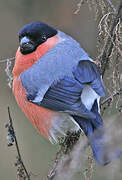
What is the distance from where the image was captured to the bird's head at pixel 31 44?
2.92 meters

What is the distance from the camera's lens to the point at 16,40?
4895mm

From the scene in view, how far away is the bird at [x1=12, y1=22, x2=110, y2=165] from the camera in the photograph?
2.47 metres

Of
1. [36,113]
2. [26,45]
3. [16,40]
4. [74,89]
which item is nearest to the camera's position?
[74,89]

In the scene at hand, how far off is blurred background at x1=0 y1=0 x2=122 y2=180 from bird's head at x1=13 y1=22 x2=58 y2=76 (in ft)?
5.03

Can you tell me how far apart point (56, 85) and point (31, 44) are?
0.51 meters

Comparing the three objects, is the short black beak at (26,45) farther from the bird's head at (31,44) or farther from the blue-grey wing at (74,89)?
the blue-grey wing at (74,89)

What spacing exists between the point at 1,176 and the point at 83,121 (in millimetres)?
2496

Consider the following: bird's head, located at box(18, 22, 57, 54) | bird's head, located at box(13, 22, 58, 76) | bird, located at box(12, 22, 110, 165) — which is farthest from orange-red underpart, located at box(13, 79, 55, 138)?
bird's head, located at box(18, 22, 57, 54)

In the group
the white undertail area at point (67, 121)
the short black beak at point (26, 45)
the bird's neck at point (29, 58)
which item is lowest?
the white undertail area at point (67, 121)

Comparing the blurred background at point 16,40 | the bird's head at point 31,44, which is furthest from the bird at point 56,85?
the blurred background at point 16,40

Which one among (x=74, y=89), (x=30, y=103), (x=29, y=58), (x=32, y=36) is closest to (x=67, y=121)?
(x=74, y=89)

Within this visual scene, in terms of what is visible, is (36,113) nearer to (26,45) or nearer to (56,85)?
(56,85)

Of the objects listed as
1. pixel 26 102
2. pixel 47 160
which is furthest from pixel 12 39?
pixel 26 102

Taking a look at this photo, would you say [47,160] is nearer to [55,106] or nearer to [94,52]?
[94,52]
